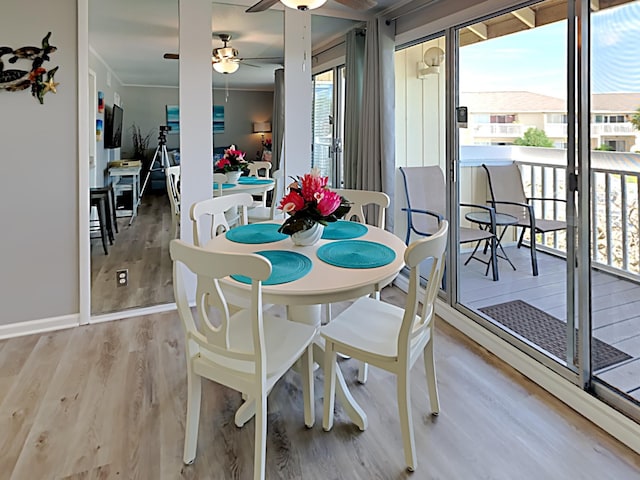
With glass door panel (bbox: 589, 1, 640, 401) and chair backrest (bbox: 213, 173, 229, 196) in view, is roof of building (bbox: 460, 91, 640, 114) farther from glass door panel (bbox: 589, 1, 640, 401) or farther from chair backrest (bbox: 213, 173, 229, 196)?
chair backrest (bbox: 213, 173, 229, 196)

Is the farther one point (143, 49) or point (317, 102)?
point (317, 102)

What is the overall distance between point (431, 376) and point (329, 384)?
0.48m

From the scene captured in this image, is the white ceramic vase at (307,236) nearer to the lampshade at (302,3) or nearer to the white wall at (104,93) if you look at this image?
the lampshade at (302,3)

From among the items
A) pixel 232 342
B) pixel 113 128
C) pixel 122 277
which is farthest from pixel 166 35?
pixel 232 342

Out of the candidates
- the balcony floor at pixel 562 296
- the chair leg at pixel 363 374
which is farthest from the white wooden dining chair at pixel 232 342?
the balcony floor at pixel 562 296

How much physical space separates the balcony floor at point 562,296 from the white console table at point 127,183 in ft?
8.39

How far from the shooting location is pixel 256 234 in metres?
2.37

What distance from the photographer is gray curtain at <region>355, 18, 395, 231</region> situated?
11.8 ft

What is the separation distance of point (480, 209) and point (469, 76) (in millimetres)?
1000

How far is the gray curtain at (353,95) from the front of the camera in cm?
388

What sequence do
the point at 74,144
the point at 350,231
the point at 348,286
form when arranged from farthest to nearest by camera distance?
the point at 74,144
the point at 350,231
the point at 348,286

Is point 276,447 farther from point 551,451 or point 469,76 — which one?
point 469,76

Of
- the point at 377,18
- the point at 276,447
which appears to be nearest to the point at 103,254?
the point at 276,447

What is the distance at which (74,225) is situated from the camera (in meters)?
3.01
